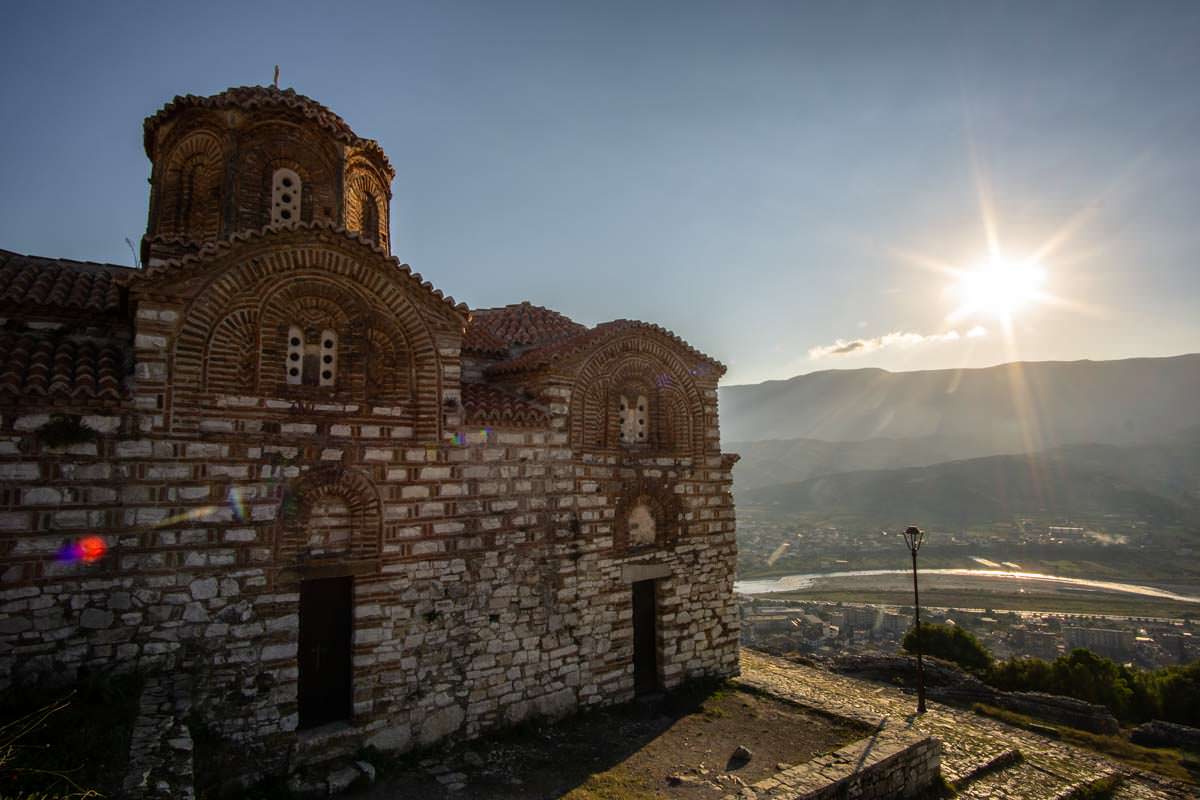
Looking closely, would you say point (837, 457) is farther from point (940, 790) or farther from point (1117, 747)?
point (940, 790)

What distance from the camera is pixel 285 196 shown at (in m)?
9.78

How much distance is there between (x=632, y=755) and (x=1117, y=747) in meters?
9.95

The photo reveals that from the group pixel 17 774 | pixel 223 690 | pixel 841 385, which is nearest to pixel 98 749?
pixel 17 774

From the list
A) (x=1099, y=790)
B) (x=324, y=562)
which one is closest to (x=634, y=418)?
(x=324, y=562)

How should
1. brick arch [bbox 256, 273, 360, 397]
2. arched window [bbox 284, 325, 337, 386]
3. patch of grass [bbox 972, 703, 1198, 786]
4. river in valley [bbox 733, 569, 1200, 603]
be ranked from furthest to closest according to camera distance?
river in valley [bbox 733, 569, 1200, 603] < patch of grass [bbox 972, 703, 1198, 786] < arched window [bbox 284, 325, 337, 386] < brick arch [bbox 256, 273, 360, 397]

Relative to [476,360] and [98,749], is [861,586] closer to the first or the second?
[476,360]

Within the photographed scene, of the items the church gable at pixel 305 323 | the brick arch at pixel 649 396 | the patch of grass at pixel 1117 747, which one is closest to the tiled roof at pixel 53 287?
the church gable at pixel 305 323

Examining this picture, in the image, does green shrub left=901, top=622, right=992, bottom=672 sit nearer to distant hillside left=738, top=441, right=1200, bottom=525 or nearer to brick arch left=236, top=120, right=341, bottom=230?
brick arch left=236, top=120, right=341, bottom=230

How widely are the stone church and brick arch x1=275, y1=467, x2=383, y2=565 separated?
0.09 feet

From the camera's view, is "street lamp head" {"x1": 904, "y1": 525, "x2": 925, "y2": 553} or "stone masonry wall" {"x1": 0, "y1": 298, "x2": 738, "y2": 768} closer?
"stone masonry wall" {"x1": 0, "y1": 298, "x2": 738, "y2": 768}

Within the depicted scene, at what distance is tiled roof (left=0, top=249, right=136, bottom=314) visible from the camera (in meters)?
6.92

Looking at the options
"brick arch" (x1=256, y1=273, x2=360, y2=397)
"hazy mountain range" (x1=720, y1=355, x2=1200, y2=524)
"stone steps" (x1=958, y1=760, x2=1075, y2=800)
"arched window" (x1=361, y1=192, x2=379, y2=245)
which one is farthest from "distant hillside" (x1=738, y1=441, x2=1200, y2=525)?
"brick arch" (x1=256, y1=273, x2=360, y2=397)

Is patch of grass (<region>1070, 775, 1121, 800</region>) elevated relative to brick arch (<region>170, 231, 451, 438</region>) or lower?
lower

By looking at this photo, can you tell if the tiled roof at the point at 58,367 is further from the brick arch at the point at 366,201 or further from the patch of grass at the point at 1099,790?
the patch of grass at the point at 1099,790
